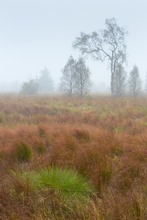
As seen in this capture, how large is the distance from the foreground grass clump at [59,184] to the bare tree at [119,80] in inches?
1204

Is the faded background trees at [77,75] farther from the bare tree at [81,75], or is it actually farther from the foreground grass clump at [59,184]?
the foreground grass clump at [59,184]

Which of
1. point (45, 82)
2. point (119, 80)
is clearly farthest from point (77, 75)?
point (45, 82)

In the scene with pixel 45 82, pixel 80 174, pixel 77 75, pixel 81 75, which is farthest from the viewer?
pixel 45 82

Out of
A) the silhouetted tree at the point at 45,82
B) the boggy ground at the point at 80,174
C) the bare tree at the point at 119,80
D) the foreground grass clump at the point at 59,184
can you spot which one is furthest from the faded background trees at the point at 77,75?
the silhouetted tree at the point at 45,82

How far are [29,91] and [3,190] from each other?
140 ft

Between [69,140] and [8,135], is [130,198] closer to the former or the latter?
[69,140]

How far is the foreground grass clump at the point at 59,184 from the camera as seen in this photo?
13.9ft

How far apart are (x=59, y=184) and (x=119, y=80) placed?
31528mm

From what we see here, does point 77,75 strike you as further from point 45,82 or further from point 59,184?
point 45,82

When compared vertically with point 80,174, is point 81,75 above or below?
above

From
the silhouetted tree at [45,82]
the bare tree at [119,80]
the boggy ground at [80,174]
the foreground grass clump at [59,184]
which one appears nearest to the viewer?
the boggy ground at [80,174]

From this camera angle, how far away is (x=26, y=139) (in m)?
7.86

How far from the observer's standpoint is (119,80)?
34906 mm

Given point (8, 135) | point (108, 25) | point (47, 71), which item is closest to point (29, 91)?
point (108, 25)
